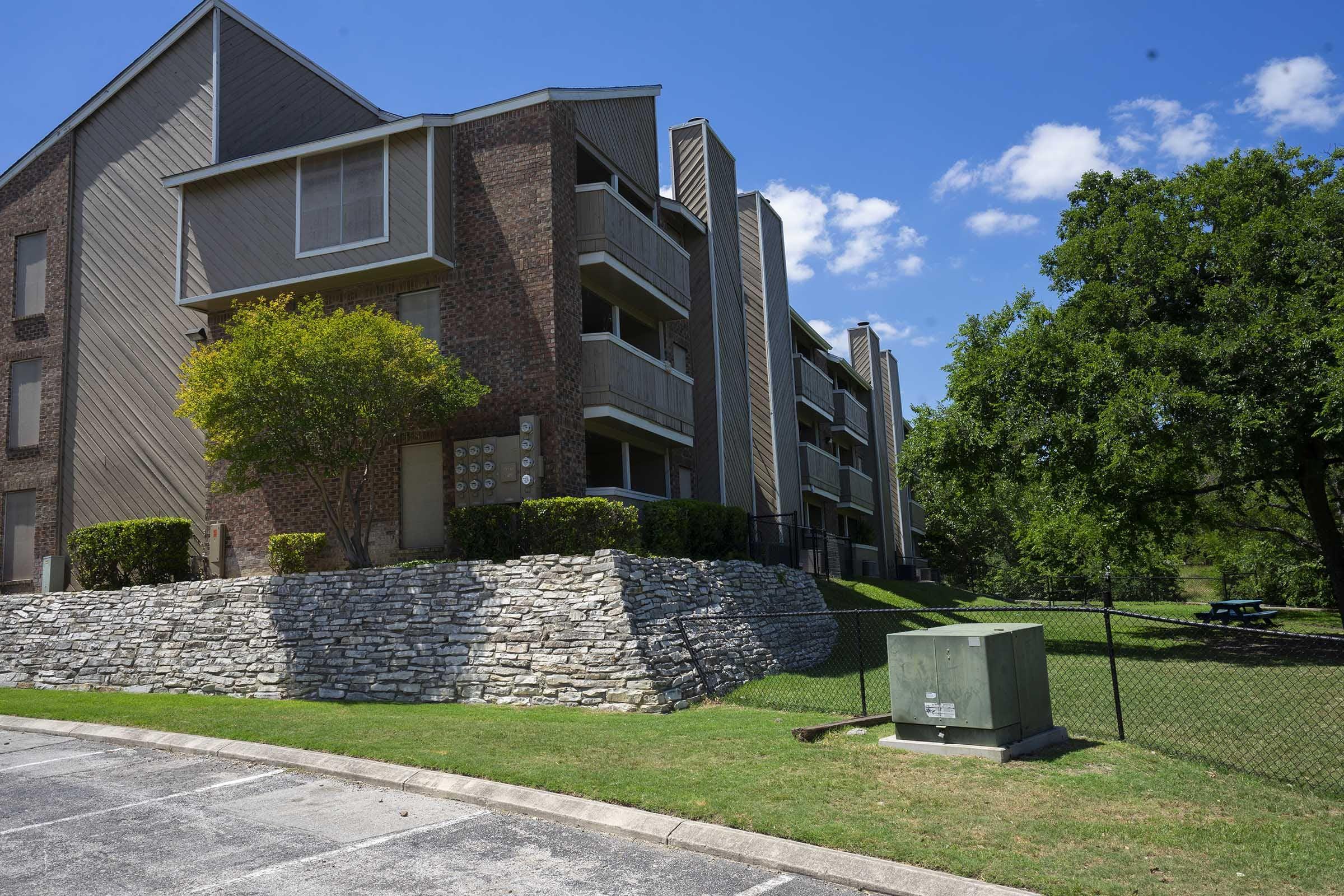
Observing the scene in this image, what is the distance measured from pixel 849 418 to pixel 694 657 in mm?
23886

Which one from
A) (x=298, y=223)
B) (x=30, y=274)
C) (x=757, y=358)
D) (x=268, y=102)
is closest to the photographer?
(x=298, y=223)

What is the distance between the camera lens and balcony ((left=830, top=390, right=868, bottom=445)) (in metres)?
35.5

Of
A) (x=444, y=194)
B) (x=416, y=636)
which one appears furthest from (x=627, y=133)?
(x=416, y=636)

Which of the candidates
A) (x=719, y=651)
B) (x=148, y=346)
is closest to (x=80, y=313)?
(x=148, y=346)

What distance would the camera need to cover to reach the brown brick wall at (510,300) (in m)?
17.0

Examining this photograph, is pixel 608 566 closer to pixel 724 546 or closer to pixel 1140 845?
pixel 724 546

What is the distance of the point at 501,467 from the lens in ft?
54.3

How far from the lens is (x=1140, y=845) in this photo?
629 centimetres

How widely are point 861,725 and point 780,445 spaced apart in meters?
16.8

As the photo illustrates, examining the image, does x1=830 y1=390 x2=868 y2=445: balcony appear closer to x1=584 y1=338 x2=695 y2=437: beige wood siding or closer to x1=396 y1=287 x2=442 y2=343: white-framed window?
x1=584 y1=338 x2=695 y2=437: beige wood siding

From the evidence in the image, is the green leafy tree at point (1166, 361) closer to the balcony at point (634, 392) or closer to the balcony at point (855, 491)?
the balcony at point (634, 392)

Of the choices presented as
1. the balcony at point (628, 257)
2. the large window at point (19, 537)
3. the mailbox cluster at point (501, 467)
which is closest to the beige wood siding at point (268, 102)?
the balcony at point (628, 257)

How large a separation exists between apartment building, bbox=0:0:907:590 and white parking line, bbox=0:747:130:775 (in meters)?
7.11

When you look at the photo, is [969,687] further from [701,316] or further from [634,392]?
[701,316]
